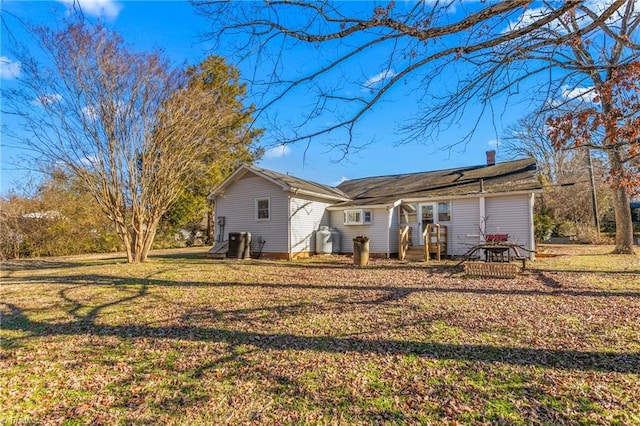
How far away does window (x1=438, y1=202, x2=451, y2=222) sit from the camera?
14055mm

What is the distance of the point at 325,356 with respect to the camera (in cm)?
371

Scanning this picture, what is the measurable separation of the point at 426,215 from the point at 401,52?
11.4 metres

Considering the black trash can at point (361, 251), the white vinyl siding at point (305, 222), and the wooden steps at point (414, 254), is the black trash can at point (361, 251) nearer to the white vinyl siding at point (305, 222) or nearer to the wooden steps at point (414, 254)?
the wooden steps at point (414, 254)

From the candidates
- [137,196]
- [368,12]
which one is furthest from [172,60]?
[368,12]

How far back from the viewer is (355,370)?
3348 mm

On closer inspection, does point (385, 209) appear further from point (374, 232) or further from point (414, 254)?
point (414, 254)

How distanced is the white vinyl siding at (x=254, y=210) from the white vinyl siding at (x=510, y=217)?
8.30 m

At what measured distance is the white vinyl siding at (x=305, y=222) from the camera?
14.5 metres

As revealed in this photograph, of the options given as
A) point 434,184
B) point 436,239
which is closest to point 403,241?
point 436,239

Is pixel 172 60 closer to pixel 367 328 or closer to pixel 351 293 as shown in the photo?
pixel 351 293

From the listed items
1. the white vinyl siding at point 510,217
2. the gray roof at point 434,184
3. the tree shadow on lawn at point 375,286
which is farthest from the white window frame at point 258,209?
the white vinyl siding at point 510,217

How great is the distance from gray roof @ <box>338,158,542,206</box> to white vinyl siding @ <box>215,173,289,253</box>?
3.66 meters

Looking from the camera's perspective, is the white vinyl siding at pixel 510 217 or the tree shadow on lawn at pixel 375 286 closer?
the tree shadow on lawn at pixel 375 286

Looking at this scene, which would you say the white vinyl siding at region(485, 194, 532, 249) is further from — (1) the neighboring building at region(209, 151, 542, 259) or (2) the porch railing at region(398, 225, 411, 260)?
(2) the porch railing at region(398, 225, 411, 260)
